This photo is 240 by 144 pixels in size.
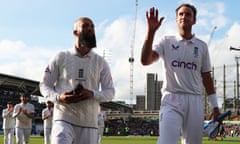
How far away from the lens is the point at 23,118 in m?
19.7

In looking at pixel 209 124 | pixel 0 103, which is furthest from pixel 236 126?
pixel 209 124

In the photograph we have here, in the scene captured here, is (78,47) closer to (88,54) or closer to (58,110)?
(88,54)

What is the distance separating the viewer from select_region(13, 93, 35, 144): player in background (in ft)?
63.4

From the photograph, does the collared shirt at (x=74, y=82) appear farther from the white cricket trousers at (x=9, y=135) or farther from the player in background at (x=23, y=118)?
the white cricket trousers at (x=9, y=135)

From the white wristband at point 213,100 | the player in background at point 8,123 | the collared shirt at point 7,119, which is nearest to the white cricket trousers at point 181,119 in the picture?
the white wristband at point 213,100

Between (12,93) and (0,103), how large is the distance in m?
4.27

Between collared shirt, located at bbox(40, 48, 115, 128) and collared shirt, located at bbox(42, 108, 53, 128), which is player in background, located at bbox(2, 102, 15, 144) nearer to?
collared shirt, located at bbox(42, 108, 53, 128)

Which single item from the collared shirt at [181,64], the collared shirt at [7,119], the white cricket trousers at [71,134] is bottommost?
the collared shirt at [7,119]

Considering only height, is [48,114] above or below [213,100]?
below

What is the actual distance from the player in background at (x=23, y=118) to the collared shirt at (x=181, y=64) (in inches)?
519

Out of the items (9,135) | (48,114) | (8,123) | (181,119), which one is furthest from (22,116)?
(181,119)

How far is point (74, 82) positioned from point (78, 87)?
36 centimetres

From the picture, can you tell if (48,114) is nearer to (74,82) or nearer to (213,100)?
(213,100)

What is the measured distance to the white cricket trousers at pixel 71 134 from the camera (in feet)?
19.7
